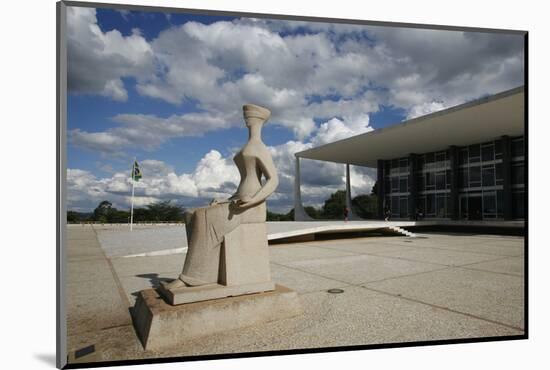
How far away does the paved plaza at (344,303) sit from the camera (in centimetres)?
387

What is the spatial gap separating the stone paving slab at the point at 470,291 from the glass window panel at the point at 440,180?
22.6 meters

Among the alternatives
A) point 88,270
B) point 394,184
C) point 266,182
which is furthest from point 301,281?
point 394,184

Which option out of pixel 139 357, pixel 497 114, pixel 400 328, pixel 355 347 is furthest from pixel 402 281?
pixel 497 114

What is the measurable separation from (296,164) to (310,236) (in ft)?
60.6

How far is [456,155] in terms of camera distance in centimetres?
2720

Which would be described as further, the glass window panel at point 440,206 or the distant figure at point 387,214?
the distant figure at point 387,214

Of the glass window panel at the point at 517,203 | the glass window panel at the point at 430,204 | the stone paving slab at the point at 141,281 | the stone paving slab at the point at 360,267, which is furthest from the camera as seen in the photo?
the glass window panel at the point at 430,204

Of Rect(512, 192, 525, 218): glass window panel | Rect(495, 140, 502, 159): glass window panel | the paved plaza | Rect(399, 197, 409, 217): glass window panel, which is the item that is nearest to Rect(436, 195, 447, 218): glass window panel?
Rect(399, 197, 409, 217): glass window panel

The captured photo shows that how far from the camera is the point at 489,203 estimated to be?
25.0m

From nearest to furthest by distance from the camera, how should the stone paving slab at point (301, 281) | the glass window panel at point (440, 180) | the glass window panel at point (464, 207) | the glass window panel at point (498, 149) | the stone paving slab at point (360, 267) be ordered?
the stone paving slab at point (301, 281)
the stone paving slab at point (360, 267)
the glass window panel at point (498, 149)
the glass window panel at point (464, 207)
the glass window panel at point (440, 180)

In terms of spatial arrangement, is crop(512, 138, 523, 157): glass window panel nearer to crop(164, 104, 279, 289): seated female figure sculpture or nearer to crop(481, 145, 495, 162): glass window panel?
crop(481, 145, 495, 162): glass window panel

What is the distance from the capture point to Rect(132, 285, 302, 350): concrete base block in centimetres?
369

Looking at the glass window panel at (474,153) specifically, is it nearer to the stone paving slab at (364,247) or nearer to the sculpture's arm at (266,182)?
the stone paving slab at (364,247)

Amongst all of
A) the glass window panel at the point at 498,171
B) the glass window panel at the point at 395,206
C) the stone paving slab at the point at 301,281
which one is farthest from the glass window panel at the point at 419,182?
the stone paving slab at the point at 301,281
